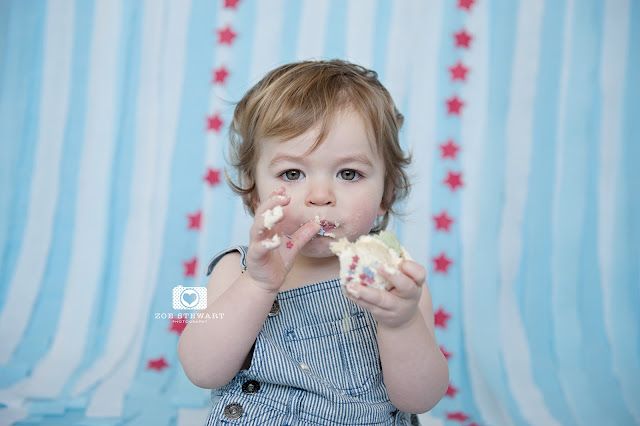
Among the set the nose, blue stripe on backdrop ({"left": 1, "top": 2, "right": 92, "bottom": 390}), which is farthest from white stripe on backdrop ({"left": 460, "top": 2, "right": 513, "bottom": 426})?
blue stripe on backdrop ({"left": 1, "top": 2, "right": 92, "bottom": 390})

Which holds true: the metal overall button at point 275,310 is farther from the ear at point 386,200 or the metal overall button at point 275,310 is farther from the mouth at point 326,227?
the ear at point 386,200

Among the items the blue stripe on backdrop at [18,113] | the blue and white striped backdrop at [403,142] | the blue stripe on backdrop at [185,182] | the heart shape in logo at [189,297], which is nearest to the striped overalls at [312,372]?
the heart shape in logo at [189,297]

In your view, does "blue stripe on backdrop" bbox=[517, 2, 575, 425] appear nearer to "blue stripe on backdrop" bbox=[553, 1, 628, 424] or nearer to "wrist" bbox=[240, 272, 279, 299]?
"blue stripe on backdrop" bbox=[553, 1, 628, 424]

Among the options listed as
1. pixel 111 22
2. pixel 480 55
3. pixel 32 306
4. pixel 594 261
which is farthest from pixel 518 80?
pixel 32 306

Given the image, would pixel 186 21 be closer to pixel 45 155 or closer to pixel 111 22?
pixel 111 22

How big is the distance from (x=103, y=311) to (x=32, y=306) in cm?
25

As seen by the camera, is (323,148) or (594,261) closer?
(323,148)

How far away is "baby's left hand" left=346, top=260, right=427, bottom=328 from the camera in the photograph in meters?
1.10

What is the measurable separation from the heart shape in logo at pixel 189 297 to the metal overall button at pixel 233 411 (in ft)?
2.78

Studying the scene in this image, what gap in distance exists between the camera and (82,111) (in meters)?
2.38

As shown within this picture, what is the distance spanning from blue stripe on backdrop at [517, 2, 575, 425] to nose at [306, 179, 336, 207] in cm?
130

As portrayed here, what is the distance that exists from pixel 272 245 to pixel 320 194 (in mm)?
181

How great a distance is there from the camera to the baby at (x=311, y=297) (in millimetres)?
1230

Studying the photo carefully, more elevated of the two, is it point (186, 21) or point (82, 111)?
point (186, 21)
